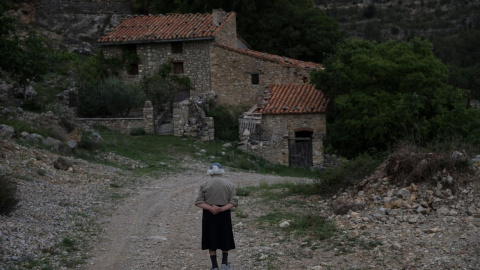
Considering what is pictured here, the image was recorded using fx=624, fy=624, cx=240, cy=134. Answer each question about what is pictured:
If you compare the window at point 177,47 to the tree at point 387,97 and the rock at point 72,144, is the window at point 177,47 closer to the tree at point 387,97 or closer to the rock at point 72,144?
the tree at point 387,97

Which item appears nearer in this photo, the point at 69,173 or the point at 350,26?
the point at 69,173

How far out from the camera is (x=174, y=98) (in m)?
31.2

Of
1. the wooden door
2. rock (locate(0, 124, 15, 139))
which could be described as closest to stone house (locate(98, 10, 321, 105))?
the wooden door

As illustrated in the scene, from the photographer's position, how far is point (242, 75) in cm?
3081

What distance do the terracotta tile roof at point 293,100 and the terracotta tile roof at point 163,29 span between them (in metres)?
4.47

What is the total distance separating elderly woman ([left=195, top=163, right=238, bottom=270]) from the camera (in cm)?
952

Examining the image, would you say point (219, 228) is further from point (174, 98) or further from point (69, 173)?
point (174, 98)

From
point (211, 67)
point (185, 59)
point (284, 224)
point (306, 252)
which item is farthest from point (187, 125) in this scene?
point (306, 252)

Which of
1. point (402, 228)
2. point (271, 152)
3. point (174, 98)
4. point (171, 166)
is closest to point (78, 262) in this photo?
point (402, 228)

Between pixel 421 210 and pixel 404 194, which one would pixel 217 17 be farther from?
pixel 421 210

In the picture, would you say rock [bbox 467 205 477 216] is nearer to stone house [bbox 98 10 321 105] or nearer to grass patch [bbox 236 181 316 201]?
grass patch [bbox 236 181 316 201]

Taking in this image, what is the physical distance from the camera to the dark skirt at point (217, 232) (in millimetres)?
9531

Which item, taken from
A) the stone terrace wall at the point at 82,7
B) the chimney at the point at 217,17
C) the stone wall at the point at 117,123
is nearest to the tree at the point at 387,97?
the chimney at the point at 217,17

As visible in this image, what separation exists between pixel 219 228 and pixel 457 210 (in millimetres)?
4684
